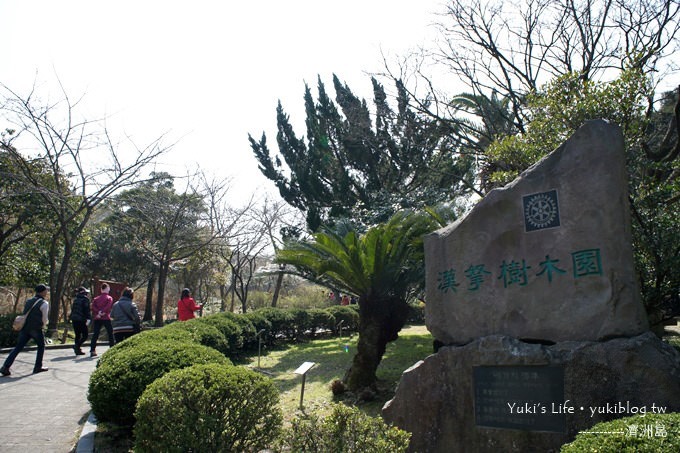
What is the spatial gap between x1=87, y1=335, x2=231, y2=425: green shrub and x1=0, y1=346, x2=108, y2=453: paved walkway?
38cm

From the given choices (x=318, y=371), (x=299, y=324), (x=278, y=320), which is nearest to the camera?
(x=318, y=371)

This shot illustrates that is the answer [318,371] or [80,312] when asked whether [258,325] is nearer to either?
[318,371]

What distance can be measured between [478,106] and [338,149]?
7.33m

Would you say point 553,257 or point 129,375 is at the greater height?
point 553,257

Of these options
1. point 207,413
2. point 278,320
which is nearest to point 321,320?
point 278,320

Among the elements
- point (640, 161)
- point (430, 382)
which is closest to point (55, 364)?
point (430, 382)

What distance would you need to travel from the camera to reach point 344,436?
3326mm

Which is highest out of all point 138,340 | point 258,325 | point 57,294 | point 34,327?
point 57,294

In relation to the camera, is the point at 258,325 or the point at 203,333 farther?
the point at 258,325

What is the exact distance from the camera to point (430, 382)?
5188 mm

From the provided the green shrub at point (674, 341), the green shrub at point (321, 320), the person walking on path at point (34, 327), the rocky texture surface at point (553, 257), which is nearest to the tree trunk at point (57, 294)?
the person walking on path at point (34, 327)

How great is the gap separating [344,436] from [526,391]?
2.17 meters

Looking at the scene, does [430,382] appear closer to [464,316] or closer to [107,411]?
[464,316]

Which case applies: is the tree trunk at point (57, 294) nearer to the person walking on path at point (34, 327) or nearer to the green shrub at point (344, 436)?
the person walking on path at point (34, 327)
